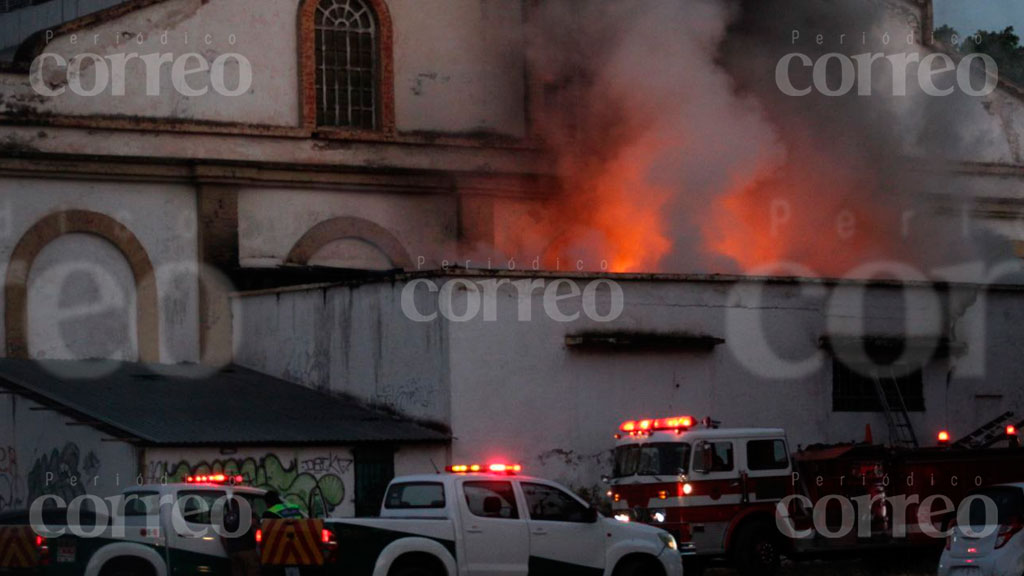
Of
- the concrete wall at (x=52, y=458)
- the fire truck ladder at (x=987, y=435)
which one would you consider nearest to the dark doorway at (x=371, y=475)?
the concrete wall at (x=52, y=458)

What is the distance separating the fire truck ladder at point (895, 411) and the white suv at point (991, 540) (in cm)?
1136

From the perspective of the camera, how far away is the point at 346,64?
33812 mm

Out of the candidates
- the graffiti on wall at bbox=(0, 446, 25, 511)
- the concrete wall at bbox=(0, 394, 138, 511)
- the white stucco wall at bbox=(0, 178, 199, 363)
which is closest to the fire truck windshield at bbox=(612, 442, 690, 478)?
the concrete wall at bbox=(0, 394, 138, 511)

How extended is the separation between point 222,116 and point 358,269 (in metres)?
3.88

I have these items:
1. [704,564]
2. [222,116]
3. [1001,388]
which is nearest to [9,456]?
[222,116]

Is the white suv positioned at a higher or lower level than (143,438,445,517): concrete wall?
lower

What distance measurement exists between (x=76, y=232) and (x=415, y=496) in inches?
547

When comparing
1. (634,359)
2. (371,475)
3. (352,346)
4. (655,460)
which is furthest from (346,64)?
(655,460)

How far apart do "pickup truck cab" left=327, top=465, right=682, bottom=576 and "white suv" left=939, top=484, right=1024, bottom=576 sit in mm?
3246

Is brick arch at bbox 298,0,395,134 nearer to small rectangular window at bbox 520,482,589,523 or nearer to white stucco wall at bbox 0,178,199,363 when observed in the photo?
white stucco wall at bbox 0,178,199,363

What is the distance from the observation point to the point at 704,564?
22.6 metres

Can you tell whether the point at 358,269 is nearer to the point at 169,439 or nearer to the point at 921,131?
the point at 169,439

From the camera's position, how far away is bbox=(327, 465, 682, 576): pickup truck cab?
1788 centimetres

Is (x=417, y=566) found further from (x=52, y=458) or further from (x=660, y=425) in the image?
(x=52, y=458)
